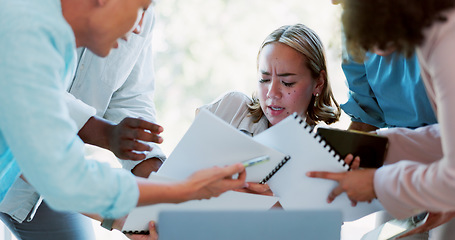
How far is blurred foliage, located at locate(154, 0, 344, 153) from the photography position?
2.67m

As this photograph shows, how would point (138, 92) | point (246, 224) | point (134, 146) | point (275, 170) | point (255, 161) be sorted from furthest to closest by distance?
point (138, 92) < point (134, 146) < point (275, 170) < point (255, 161) < point (246, 224)

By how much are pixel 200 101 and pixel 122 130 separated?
5.77 feet

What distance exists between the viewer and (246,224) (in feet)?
2.88

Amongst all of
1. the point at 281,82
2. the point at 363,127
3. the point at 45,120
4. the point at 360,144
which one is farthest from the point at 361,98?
the point at 45,120

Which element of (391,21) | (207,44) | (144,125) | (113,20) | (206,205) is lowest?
(207,44)

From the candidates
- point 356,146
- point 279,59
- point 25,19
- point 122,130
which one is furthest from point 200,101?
point 25,19

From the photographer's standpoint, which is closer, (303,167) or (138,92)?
(303,167)

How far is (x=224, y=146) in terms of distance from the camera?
3.31 ft

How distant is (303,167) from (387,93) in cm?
37

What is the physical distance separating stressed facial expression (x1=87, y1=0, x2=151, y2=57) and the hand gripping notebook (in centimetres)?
35

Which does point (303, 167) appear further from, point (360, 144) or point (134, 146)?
point (134, 146)

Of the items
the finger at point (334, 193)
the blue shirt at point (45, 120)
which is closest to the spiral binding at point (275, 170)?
the finger at point (334, 193)

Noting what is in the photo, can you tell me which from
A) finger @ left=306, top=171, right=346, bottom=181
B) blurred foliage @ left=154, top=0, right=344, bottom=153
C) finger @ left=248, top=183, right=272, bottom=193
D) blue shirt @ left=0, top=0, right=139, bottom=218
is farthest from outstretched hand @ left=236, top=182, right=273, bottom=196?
blurred foliage @ left=154, top=0, right=344, bottom=153

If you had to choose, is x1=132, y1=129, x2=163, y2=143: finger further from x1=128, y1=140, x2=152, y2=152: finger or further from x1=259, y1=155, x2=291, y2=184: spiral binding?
x1=259, y1=155, x2=291, y2=184: spiral binding
